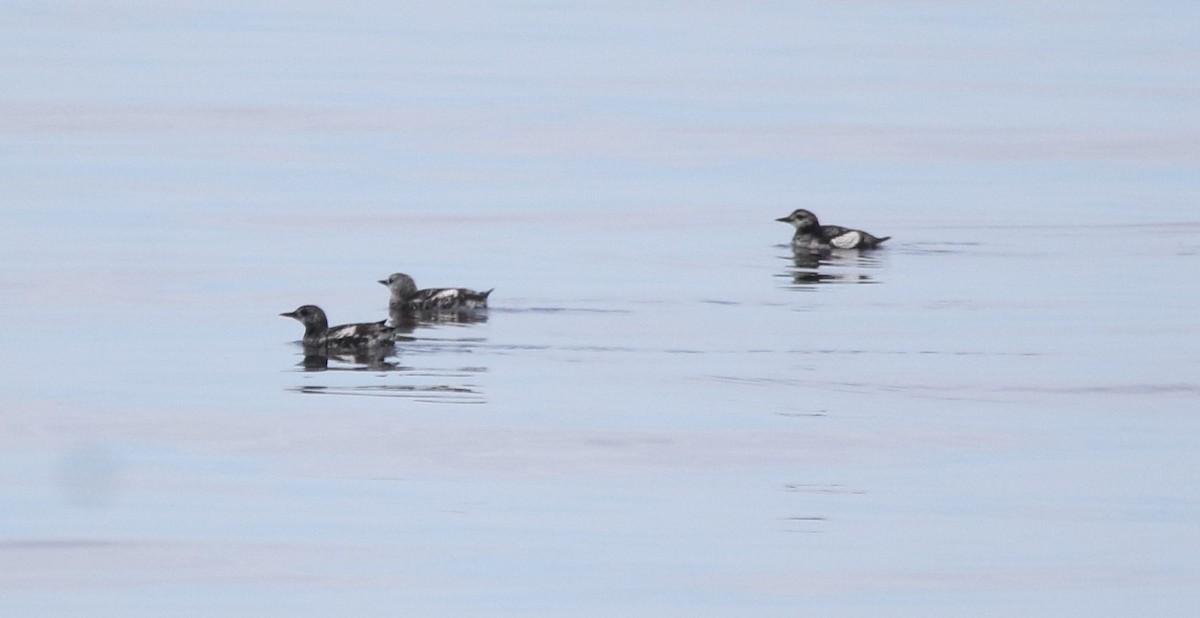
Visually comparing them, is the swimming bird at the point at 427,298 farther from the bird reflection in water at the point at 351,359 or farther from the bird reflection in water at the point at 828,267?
the bird reflection in water at the point at 828,267

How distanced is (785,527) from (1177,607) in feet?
6.64

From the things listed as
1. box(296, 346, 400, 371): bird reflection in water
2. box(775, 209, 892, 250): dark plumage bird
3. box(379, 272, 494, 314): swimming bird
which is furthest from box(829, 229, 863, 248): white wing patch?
box(296, 346, 400, 371): bird reflection in water

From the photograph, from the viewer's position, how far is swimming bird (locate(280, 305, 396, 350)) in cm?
1820

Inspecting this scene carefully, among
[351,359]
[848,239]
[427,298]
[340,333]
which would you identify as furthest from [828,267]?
[351,359]

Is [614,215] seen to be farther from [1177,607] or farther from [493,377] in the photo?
[1177,607]

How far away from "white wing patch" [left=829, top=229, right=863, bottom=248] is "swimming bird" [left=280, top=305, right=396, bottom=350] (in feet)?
24.6

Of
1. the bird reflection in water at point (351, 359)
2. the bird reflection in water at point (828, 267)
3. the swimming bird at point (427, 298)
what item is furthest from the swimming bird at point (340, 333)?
the bird reflection in water at point (828, 267)

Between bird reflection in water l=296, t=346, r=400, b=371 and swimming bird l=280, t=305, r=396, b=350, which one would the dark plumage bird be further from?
bird reflection in water l=296, t=346, r=400, b=371

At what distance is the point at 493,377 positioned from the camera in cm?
1678

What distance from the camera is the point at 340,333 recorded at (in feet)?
60.2

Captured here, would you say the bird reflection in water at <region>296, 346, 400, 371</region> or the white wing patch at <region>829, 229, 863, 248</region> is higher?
the white wing patch at <region>829, 229, 863, 248</region>

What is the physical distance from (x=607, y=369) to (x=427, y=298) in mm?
3632

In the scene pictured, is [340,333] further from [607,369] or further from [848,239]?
[848,239]

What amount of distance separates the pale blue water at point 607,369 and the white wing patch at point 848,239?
0.31 m
